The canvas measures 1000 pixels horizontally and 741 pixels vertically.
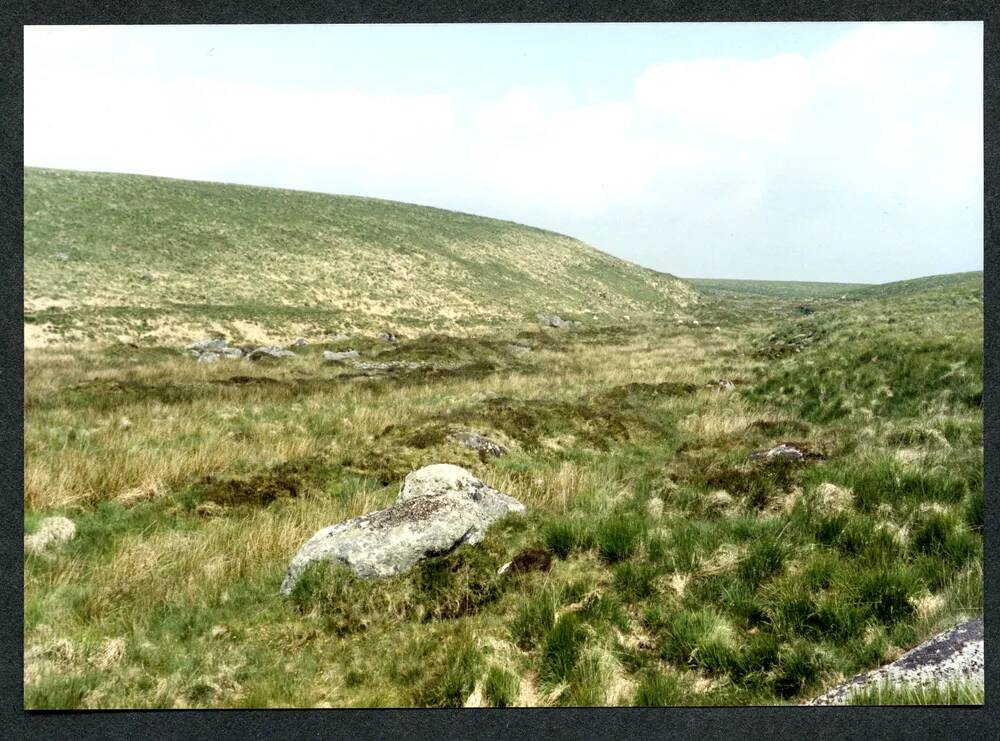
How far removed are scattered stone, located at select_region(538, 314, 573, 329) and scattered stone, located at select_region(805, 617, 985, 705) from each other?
55487mm

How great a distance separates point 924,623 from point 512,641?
2.64 metres

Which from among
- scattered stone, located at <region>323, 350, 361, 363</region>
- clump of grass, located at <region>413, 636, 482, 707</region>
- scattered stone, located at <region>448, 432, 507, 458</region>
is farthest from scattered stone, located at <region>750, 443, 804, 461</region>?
scattered stone, located at <region>323, 350, 361, 363</region>

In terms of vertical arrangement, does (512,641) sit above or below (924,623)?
below

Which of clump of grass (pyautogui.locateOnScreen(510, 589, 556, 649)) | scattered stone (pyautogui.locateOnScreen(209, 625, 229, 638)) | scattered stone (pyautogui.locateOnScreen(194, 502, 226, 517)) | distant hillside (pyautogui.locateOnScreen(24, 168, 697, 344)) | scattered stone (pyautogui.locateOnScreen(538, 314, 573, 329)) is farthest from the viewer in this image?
scattered stone (pyautogui.locateOnScreen(538, 314, 573, 329))

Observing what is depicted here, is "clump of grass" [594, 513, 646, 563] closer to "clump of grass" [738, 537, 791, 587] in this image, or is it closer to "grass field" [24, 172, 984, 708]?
"grass field" [24, 172, 984, 708]

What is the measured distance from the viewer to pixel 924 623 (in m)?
3.56

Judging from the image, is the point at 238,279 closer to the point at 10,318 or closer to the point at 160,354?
the point at 160,354

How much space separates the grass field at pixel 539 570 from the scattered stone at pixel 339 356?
51.7 ft

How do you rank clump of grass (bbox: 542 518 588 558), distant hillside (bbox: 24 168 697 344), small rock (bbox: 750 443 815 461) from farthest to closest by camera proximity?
1. distant hillside (bbox: 24 168 697 344)
2. small rock (bbox: 750 443 815 461)
3. clump of grass (bbox: 542 518 588 558)

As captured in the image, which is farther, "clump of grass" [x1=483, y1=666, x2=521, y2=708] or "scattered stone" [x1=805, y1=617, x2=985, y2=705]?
"clump of grass" [x1=483, y1=666, x2=521, y2=708]

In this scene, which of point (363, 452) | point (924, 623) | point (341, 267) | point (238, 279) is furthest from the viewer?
point (341, 267)

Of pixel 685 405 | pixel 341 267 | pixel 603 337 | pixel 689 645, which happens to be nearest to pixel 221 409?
pixel 685 405

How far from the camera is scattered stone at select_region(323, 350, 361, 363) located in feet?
86.4

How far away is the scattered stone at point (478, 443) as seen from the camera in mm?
8828
